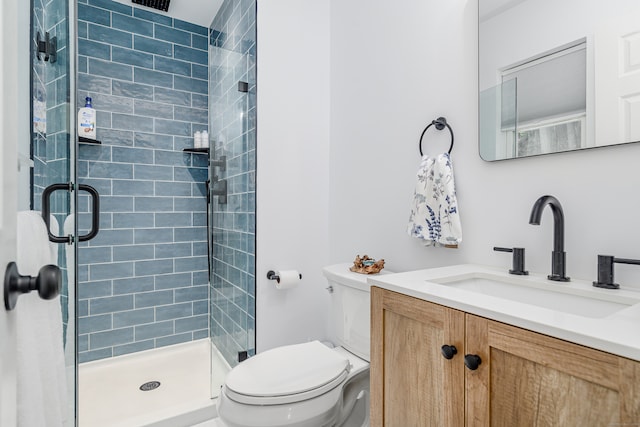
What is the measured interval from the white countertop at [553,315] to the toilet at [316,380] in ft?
1.63

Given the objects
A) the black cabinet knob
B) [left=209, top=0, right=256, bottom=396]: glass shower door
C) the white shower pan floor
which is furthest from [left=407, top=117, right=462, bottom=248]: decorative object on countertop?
the white shower pan floor

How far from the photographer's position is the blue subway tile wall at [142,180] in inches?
92.4

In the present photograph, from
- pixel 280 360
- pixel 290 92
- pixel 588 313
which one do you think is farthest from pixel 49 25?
pixel 588 313

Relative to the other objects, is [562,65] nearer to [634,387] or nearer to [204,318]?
[634,387]

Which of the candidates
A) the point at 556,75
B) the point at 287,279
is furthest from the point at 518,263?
the point at 287,279

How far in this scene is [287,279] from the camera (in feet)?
6.07

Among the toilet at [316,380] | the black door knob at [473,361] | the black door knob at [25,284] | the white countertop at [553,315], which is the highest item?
the black door knob at [25,284]

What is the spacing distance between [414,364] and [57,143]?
3.84 ft

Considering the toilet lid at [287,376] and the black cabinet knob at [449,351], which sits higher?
the black cabinet knob at [449,351]

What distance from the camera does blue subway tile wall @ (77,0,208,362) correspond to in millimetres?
2346

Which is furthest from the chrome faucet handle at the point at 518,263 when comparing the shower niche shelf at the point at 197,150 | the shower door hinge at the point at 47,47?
the shower niche shelf at the point at 197,150

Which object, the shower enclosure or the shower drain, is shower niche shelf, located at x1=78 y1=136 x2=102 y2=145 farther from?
the shower drain

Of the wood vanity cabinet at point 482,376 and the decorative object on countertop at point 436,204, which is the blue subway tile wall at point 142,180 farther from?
the wood vanity cabinet at point 482,376

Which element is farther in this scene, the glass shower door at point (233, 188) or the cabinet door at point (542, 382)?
the glass shower door at point (233, 188)
